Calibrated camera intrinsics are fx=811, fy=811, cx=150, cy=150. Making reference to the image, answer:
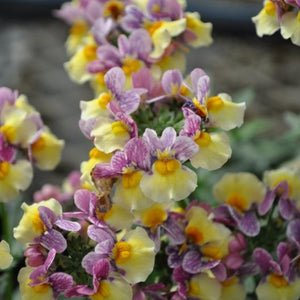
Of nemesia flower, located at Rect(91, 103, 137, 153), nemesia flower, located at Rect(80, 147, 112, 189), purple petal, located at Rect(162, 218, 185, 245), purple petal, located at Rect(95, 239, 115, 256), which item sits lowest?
purple petal, located at Rect(162, 218, 185, 245)

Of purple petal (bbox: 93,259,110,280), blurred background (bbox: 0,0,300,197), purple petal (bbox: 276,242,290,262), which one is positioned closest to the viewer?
purple petal (bbox: 93,259,110,280)

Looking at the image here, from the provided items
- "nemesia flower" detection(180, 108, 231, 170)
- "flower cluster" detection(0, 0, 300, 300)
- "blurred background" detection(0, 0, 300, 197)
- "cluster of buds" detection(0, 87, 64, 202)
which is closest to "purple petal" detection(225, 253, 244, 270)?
"flower cluster" detection(0, 0, 300, 300)

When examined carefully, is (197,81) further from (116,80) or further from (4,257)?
(4,257)

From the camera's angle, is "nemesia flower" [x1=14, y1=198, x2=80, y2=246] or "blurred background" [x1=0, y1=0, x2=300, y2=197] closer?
"nemesia flower" [x1=14, y1=198, x2=80, y2=246]

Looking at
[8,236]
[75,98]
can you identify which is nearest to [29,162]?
[8,236]

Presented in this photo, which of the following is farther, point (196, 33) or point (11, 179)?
point (196, 33)

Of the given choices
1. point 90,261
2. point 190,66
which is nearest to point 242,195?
point 90,261

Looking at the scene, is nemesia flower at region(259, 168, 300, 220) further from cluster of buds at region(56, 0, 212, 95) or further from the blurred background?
the blurred background
